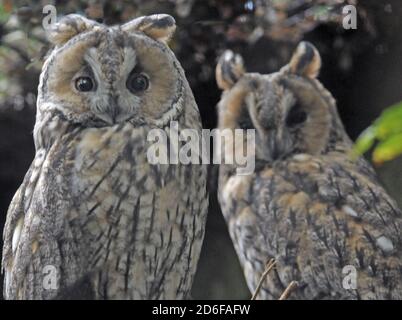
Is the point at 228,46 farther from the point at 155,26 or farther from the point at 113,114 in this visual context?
the point at 113,114

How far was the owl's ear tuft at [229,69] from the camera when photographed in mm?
2010

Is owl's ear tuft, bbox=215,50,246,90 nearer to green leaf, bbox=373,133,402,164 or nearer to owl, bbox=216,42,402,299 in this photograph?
owl, bbox=216,42,402,299

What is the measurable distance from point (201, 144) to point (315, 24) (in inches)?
20.2

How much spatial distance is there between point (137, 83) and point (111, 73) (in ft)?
0.29

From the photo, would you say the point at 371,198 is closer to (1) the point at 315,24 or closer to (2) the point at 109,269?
(1) the point at 315,24

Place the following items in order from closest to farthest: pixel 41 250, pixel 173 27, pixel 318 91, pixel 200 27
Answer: pixel 41 250
pixel 173 27
pixel 200 27
pixel 318 91

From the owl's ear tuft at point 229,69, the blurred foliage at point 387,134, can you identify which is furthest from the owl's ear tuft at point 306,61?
the blurred foliage at point 387,134

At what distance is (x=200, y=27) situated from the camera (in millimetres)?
1936

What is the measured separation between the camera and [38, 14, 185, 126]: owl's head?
5.29 ft

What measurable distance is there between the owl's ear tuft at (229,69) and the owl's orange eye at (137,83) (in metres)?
0.41

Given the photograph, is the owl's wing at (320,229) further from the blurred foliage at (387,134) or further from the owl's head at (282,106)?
the blurred foliage at (387,134)

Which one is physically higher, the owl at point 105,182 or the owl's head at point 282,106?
the owl's head at point 282,106

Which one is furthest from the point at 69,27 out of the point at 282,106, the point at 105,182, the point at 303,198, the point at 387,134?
the point at 387,134
